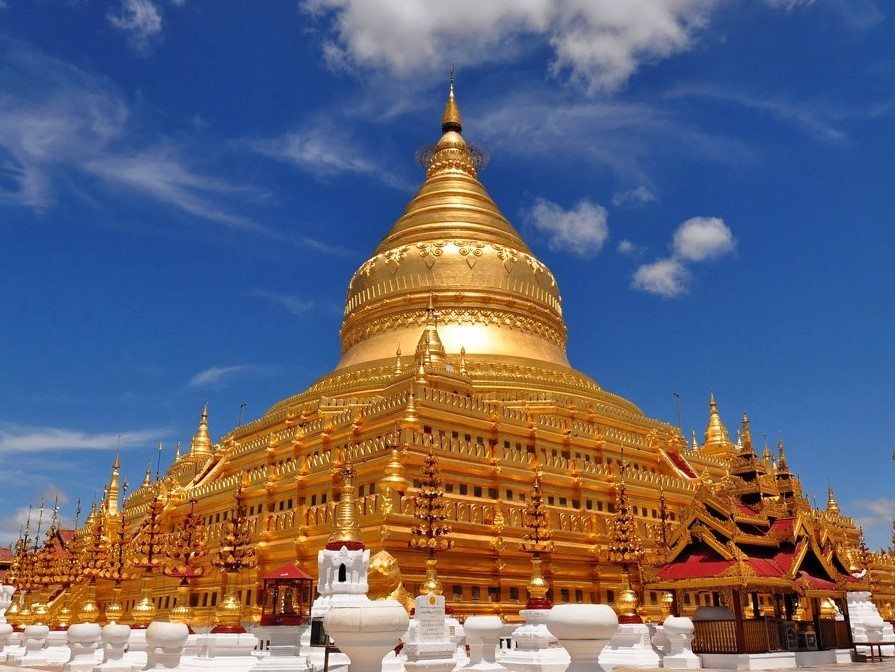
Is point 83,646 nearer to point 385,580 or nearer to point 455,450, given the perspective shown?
point 385,580

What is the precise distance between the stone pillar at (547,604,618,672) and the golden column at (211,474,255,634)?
937cm

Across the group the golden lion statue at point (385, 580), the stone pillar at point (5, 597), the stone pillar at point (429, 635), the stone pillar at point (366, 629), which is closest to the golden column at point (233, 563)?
the golden lion statue at point (385, 580)

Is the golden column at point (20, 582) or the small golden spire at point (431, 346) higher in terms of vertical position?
the small golden spire at point (431, 346)

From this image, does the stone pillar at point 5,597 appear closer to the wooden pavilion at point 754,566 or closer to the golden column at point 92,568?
the golden column at point 92,568

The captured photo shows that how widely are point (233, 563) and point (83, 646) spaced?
4044mm

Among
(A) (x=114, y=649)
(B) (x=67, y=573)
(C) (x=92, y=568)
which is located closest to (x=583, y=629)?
(A) (x=114, y=649)

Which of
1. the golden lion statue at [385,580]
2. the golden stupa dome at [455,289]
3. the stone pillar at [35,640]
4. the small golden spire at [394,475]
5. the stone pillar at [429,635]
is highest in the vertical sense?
the golden stupa dome at [455,289]

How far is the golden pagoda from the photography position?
2714cm

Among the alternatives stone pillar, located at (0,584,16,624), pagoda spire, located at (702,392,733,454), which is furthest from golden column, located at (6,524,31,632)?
pagoda spire, located at (702,392,733,454)

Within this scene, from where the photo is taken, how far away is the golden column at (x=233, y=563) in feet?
53.7

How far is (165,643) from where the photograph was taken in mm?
15023

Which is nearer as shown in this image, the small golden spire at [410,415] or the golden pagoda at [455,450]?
the golden pagoda at [455,450]

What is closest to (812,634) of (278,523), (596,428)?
(596,428)

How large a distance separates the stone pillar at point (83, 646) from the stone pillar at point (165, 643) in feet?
16.4
